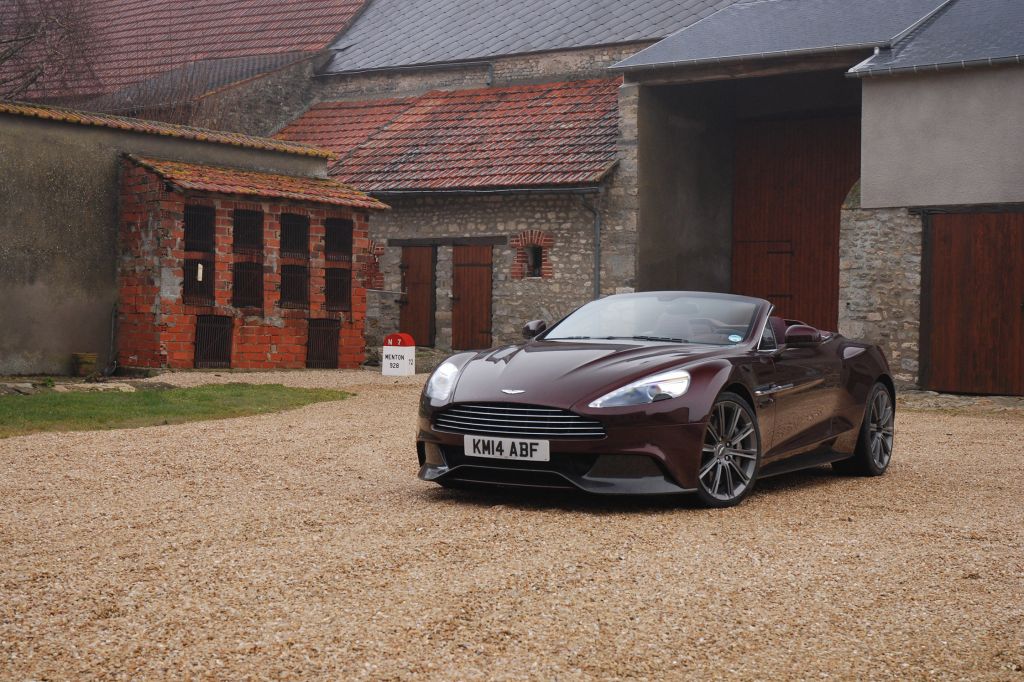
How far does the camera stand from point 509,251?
80.7 feet

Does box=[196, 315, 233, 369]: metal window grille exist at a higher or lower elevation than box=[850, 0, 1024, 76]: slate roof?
lower

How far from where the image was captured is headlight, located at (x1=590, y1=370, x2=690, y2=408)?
714cm

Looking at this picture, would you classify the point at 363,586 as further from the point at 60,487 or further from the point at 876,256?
the point at 876,256

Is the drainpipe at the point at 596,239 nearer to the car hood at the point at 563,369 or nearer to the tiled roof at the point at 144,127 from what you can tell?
the tiled roof at the point at 144,127

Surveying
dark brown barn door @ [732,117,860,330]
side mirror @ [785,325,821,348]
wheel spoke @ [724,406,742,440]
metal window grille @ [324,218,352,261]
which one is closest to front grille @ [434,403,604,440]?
wheel spoke @ [724,406,742,440]

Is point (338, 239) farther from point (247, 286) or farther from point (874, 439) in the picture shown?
point (874, 439)

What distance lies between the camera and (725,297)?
29.3 feet

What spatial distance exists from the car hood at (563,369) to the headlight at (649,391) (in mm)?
44

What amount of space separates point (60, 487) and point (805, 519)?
4539 millimetres

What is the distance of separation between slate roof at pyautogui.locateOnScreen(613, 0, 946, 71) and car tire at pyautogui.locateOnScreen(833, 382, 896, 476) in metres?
11.3

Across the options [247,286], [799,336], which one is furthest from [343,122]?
[799,336]

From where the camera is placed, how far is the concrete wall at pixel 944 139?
Answer: 17.8 metres

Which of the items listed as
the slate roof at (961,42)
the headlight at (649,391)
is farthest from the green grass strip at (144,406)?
the slate roof at (961,42)

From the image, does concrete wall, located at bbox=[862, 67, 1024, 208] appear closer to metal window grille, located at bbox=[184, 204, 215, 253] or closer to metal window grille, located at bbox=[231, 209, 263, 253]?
metal window grille, located at bbox=[231, 209, 263, 253]
